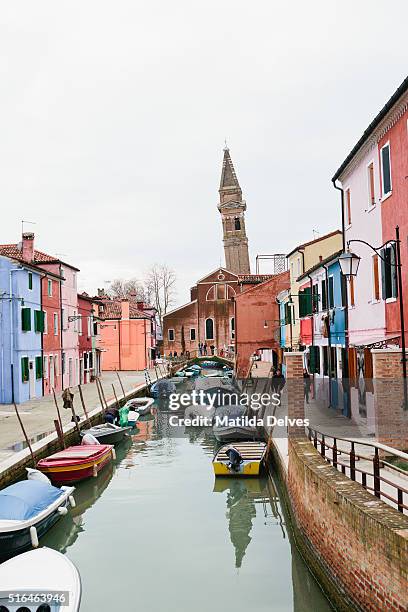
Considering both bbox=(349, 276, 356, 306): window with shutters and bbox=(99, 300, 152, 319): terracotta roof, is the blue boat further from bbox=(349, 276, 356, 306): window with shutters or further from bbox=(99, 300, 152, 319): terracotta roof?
bbox=(99, 300, 152, 319): terracotta roof

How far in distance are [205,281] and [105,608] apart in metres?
56.5

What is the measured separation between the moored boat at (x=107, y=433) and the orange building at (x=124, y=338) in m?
30.1

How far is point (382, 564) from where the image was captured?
6410 millimetres

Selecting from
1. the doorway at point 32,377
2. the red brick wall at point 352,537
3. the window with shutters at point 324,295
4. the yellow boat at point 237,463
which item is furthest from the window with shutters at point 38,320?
the red brick wall at point 352,537

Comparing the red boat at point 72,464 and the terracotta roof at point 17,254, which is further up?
the terracotta roof at point 17,254

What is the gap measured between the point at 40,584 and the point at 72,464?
341 inches

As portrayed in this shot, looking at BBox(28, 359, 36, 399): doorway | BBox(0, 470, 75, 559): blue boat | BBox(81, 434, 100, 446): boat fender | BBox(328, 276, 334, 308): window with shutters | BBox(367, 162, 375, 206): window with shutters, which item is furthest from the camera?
BBox(28, 359, 36, 399): doorway

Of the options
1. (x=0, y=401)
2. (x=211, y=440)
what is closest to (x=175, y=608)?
(x=211, y=440)

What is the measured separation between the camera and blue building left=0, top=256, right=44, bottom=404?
88.3 ft

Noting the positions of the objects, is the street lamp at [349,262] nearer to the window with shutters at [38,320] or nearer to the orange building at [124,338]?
the window with shutters at [38,320]

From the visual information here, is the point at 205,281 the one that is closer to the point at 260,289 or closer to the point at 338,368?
the point at 260,289

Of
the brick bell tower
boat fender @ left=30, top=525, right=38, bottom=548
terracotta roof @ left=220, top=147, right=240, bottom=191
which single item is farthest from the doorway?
terracotta roof @ left=220, top=147, right=240, bottom=191

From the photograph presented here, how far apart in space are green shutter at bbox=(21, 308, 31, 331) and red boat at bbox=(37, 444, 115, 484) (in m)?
11.1

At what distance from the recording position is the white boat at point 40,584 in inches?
286
